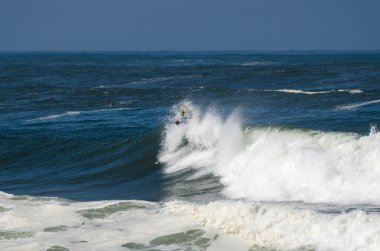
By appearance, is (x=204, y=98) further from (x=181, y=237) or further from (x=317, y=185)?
(x=181, y=237)

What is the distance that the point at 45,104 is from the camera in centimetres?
5278

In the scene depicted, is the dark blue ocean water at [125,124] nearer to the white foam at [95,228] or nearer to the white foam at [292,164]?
the white foam at [292,164]

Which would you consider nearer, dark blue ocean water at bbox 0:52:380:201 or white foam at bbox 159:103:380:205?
white foam at bbox 159:103:380:205

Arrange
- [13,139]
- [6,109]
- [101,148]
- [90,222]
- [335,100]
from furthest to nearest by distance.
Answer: [6,109] → [335,100] → [13,139] → [101,148] → [90,222]

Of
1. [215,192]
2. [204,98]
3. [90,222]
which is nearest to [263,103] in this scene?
[204,98]

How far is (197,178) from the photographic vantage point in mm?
23703

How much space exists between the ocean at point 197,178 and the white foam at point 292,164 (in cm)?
4

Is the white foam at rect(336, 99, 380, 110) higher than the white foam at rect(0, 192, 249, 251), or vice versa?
the white foam at rect(336, 99, 380, 110)

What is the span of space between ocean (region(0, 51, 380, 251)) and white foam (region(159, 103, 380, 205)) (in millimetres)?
45

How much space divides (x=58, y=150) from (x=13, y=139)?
171 inches

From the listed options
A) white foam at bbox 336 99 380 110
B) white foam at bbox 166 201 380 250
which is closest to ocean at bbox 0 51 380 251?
white foam at bbox 166 201 380 250

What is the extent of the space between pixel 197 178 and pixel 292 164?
15.2 ft

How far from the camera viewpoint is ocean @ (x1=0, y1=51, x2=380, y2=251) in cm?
1437

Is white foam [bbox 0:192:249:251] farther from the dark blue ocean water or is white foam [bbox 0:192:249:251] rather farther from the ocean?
the dark blue ocean water
